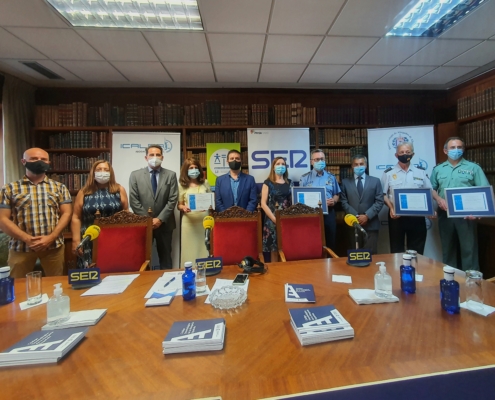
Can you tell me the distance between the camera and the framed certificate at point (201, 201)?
2.64 metres

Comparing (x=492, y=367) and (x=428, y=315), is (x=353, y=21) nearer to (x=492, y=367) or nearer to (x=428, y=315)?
(x=428, y=315)

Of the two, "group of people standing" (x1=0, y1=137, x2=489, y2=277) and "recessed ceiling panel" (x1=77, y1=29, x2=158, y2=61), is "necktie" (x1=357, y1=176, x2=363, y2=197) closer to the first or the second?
"group of people standing" (x1=0, y1=137, x2=489, y2=277)

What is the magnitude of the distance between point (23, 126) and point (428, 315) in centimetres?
468

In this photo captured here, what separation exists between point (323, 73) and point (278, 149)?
1145mm

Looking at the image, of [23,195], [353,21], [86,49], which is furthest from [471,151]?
[23,195]

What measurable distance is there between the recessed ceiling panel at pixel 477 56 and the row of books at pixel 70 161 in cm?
474

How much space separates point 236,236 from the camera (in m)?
2.00

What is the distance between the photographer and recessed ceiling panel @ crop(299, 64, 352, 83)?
3045 millimetres

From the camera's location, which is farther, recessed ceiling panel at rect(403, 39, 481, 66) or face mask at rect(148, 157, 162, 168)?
face mask at rect(148, 157, 162, 168)

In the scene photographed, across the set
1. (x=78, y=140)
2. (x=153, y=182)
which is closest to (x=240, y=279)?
(x=153, y=182)

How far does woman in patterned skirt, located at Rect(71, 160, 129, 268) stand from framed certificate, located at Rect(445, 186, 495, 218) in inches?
135

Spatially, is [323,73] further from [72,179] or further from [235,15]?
[72,179]

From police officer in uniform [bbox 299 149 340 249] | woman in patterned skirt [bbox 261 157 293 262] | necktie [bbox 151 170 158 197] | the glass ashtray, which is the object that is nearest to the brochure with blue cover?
the glass ashtray

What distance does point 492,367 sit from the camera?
2.20ft
